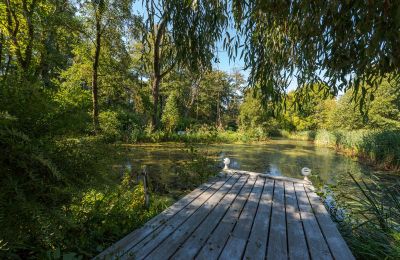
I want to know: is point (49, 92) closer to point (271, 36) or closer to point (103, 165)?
point (103, 165)

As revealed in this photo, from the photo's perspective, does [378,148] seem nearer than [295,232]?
No

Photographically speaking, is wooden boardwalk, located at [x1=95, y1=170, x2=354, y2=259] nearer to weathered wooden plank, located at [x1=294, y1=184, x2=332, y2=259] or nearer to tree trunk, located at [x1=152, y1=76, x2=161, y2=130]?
weathered wooden plank, located at [x1=294, y1=184, x2=332, y2=259]

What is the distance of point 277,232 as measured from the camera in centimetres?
261

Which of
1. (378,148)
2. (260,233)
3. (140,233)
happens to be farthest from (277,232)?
(378,148)

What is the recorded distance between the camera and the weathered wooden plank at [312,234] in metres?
2.19

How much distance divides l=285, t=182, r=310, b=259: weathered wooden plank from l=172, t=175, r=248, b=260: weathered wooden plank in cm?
81

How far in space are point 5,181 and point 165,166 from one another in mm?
6719

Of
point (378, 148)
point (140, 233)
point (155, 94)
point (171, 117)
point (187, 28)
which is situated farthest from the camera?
point (171, 117)

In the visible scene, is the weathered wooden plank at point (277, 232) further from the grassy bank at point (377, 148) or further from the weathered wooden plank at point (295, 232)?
the grassy bank at point (377, 148)

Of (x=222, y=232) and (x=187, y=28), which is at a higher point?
(x=187, y=28)

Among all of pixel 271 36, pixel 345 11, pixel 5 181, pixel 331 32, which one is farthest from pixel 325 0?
pixel 5 181

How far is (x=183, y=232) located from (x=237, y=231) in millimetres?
593

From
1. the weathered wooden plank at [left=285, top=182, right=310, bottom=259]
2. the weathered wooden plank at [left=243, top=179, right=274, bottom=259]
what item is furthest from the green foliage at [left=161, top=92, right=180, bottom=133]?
the weathered wooden plank at [left=285, top=182, right=310, bottom=259]

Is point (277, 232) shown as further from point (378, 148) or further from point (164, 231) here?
point (378, 148)
